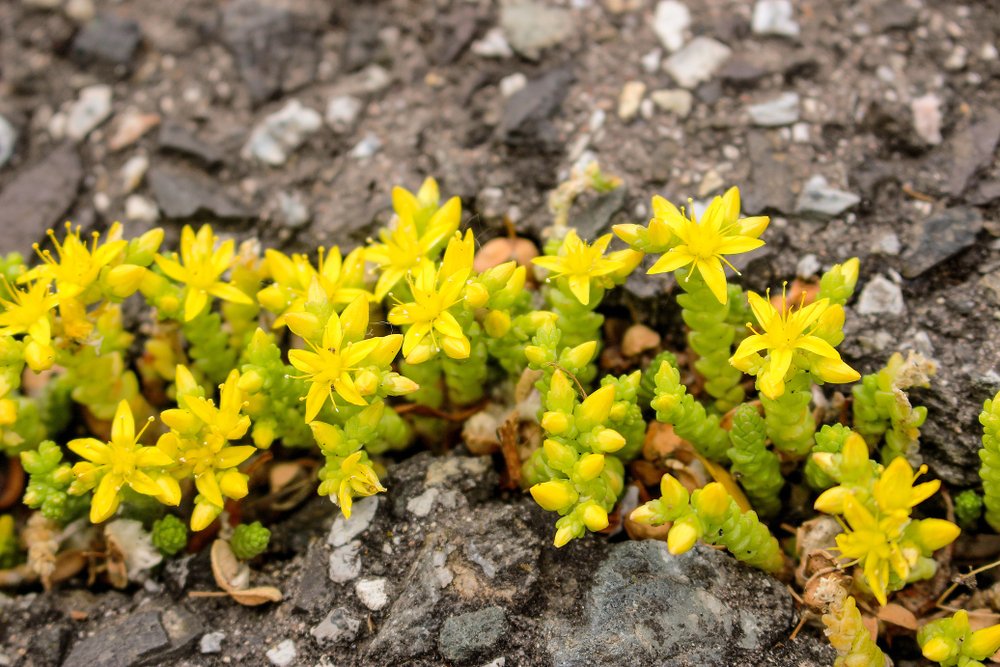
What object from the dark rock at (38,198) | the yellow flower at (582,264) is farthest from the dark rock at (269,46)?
the yellow flower at (582,264)

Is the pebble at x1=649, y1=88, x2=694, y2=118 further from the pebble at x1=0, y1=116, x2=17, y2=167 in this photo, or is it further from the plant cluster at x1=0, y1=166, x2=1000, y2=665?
the pebble at x1=0, y1=116, x2=17, y2=167

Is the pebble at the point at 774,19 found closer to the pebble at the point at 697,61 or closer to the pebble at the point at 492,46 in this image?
the pebble at the point at 697,61

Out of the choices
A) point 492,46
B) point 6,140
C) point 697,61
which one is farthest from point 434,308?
point 6,140

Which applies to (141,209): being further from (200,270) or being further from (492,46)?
(492,46)

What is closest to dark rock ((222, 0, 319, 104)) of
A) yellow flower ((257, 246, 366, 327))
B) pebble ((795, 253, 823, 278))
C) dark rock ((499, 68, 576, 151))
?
dark rock ((499, 68, 576, 151))

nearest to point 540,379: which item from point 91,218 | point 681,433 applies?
point 681,433

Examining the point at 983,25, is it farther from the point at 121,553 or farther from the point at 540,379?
the point at 121,553
